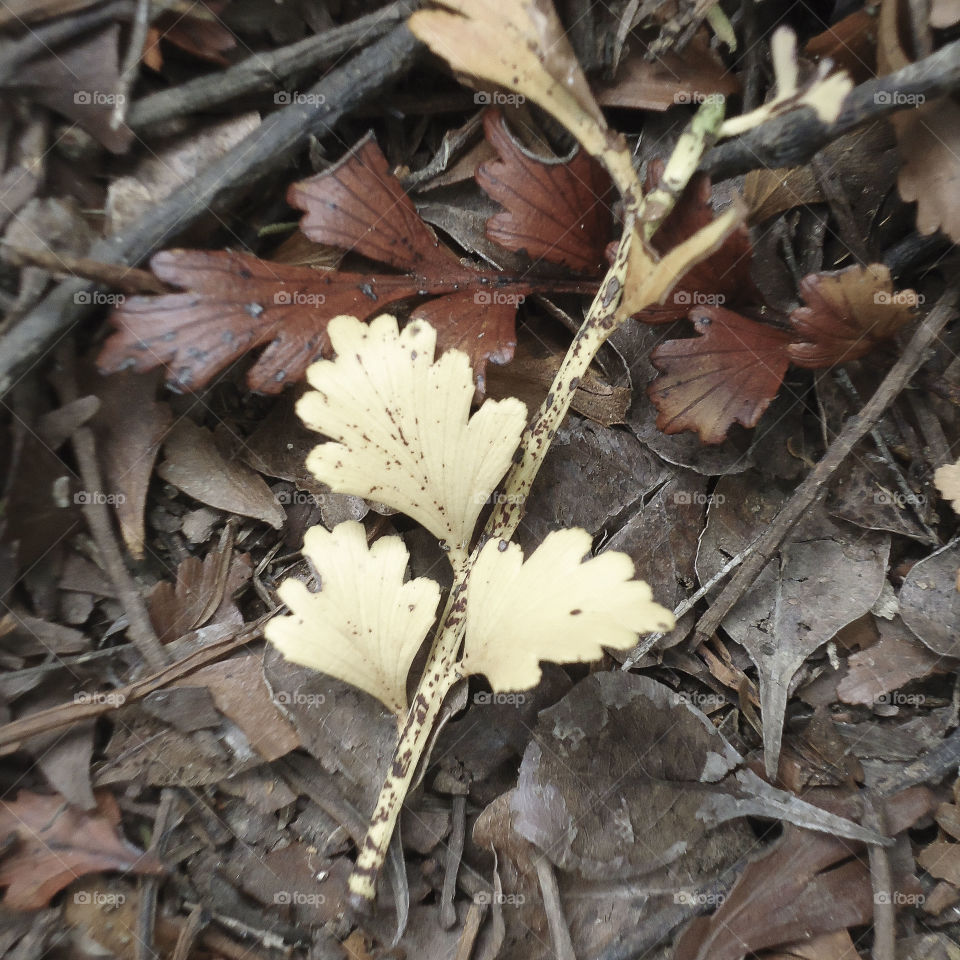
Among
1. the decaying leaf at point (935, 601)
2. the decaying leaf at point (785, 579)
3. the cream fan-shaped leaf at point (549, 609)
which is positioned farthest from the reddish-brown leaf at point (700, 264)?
the decaying leaf at point (935, 601)

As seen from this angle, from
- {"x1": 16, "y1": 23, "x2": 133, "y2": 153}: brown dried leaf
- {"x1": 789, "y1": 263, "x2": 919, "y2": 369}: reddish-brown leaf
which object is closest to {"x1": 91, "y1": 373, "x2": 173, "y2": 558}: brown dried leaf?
{"x1": 16, "y1": 23, "x2": 133, "y2": 153}: brown dried leaf

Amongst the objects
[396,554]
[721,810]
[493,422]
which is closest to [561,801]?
[721,810]

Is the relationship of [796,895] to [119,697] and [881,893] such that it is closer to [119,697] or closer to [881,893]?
[881,893]

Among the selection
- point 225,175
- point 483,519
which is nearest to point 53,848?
point 483,519

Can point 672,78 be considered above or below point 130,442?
above

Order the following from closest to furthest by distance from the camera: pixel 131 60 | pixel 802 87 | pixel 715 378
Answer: pixel 802 87 < pixel 131 60 < pixel 715 378

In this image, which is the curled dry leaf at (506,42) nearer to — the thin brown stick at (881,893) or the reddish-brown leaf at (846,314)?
the reddish-brown leaf at (846,314)

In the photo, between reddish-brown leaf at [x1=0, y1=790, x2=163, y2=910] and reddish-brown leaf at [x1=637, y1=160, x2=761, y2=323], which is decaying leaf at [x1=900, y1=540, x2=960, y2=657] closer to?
reddish-brown leaf at [x1=637, y1=160, x2=761, y2=323]
